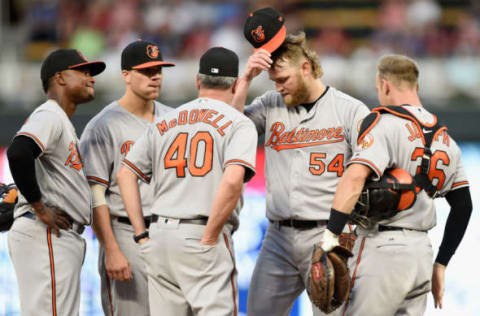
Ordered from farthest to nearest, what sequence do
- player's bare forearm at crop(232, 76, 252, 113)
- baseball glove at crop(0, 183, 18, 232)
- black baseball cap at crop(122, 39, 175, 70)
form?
black baseball cap at crop(122, 39, 175, 70) < baseball glove at crop(0, 183, 18, 232) < player's bare forearm at crop(232, 76, 252, 113)

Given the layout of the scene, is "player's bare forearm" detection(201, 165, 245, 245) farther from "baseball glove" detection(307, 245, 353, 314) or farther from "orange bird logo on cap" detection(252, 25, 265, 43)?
"orange bird logo on cap" detection(252, 25, 265, 43)

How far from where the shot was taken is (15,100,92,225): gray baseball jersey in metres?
4.11

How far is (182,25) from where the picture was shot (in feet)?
33.5

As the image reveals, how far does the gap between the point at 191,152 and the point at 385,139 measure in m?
1.01

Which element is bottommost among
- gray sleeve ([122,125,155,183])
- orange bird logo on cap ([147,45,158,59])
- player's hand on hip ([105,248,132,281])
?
player's hand on hip ([105,248,132,281])

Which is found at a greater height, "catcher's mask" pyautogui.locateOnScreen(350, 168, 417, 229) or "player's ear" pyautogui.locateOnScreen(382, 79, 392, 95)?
"player's ear" pyautogui.locateOnScreen(382, 79, 392, 95)

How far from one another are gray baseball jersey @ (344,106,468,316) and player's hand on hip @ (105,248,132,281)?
136 cm

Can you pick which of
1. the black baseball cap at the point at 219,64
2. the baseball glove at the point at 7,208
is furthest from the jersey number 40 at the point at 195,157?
the baseball glove at the point at 7,208

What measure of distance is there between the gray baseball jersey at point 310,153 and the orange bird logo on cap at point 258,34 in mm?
449

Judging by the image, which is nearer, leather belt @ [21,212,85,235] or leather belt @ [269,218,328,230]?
leather belt @ [21,212,85,235]

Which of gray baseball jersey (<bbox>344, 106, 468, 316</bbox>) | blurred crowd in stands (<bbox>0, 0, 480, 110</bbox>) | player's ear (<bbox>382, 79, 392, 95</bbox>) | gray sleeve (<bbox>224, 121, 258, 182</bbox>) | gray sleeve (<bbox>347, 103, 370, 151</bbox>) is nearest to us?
gray baseball jersey (<bbox>344, 106, 468, 316</bbox>)

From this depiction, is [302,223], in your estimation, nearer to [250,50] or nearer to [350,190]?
[350,190]

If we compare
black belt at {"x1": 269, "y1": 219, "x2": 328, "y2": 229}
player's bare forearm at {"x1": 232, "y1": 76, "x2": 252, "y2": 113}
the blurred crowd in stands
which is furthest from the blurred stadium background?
player's bare forearm at {"x1": 232, "y1": 76, "x2": 252, "y2": 113}

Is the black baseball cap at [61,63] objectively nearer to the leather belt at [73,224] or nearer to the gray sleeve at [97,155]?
the gray sleeve at [97,155]
